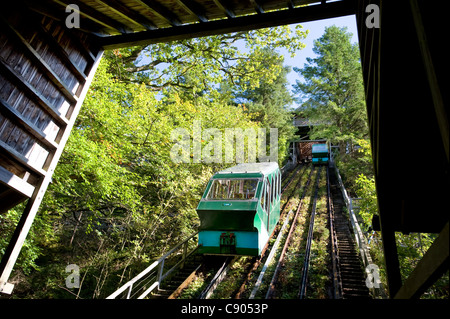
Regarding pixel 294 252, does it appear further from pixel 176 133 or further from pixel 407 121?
pixel 407 121

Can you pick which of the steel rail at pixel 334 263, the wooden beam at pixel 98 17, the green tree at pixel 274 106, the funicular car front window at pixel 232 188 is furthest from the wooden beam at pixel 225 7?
the green tree at pixel 274 106

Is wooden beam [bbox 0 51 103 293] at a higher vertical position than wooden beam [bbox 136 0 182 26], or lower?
lower

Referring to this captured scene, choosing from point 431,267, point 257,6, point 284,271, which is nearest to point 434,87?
point 431,267

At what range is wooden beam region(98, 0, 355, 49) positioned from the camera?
3.41 metres

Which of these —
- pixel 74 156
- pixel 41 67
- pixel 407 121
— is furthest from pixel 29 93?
pixel 407 121

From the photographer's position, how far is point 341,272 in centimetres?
754

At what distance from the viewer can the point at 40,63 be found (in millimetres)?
3391

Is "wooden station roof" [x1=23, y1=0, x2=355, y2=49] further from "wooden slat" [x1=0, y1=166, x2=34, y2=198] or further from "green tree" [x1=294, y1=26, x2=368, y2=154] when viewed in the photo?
"green tree" [x1=294, y1=26, x2=368, y2=154]

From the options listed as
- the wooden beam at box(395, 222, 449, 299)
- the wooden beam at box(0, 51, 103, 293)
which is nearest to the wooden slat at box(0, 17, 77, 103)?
the wooden beam at box(0, 51, 103, 293)

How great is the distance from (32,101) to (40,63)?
53 cm

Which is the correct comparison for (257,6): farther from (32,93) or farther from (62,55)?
(32,93)

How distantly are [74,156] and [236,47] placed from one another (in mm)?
7493

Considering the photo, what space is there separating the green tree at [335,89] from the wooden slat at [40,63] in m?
19.5

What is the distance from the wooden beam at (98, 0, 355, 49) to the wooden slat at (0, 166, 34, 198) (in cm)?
256
